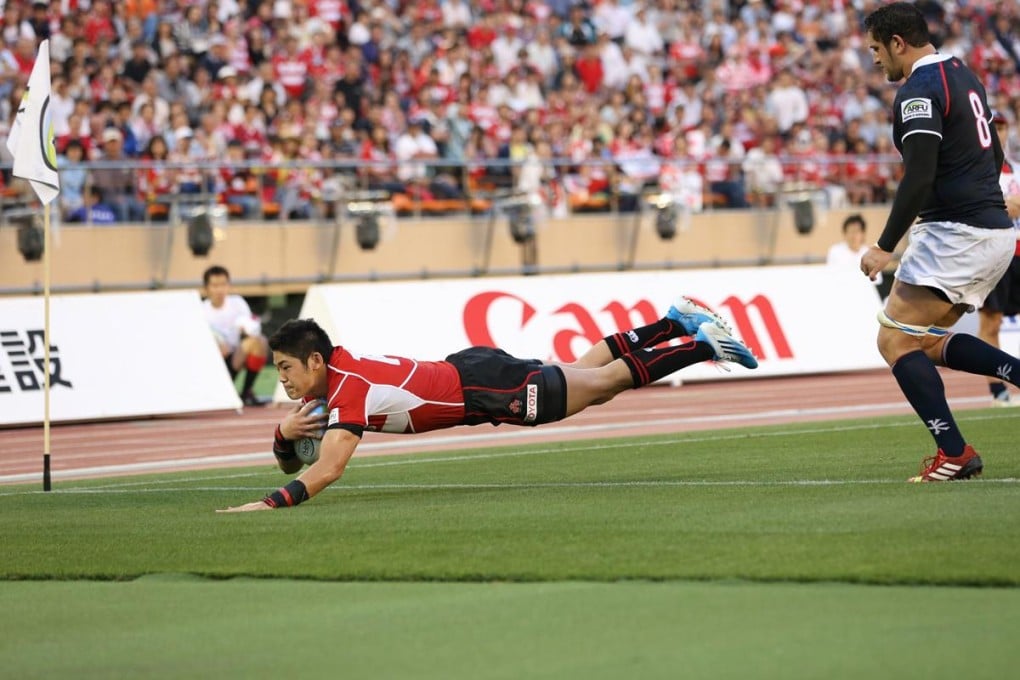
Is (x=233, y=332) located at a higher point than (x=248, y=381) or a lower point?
higher

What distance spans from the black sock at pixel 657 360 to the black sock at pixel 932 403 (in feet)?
5.58

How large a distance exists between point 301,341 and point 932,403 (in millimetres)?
3354

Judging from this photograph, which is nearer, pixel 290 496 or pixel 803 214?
pixel 290 496

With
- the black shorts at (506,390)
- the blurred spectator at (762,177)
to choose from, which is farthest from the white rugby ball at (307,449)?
the blurred spectator at (762,177)

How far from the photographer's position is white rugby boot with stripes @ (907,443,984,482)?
9047mm

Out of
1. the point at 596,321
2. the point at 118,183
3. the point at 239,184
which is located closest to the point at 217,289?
the point at 118,183

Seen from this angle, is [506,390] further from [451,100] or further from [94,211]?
[451,100]

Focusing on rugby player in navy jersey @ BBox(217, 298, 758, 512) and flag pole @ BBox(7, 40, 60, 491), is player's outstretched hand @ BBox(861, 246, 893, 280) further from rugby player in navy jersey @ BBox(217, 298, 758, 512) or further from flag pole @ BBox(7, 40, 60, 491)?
flag pole @ BBox(7, 40, 60, 491)

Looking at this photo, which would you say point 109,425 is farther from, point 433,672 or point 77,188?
point 433,672

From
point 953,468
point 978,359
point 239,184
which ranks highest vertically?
point 978,359

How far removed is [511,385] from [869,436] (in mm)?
3756

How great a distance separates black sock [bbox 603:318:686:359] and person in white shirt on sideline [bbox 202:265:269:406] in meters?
10.5

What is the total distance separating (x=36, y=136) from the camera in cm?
1225

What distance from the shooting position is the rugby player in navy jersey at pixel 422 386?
9.43 meters
